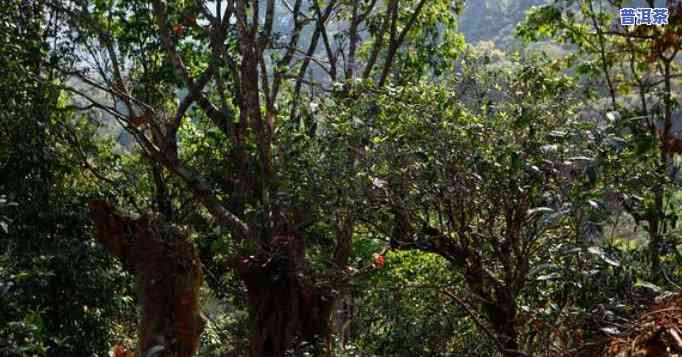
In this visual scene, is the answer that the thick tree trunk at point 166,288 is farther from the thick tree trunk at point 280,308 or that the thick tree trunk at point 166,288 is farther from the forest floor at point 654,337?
the forest floor at point 654,337

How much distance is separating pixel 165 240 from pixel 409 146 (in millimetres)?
1863

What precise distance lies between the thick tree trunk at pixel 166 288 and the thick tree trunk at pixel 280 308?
2.51 ft

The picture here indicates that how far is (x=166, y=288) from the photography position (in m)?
5.14

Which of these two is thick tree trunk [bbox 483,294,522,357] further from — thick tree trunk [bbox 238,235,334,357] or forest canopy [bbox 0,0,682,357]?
thick tree trunk [bbox 238,235,334,357]

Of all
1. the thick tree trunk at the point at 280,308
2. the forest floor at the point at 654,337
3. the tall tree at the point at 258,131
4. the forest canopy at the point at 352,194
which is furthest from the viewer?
the thick tree trunk at the point at 280,308

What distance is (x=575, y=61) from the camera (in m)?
8.97

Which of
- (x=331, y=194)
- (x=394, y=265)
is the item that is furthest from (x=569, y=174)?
(x=394, y=265)

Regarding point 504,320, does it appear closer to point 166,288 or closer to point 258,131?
point 258,131

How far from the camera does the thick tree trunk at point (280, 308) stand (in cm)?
597

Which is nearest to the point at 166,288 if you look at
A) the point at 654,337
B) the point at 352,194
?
the point at 352,194

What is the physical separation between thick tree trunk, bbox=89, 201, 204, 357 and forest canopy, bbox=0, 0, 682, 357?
16mm

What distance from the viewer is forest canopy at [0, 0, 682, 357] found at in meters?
4.31

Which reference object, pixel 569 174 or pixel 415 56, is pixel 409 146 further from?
pixel 415 56

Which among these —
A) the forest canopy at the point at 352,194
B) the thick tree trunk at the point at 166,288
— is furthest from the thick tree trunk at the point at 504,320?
the thick tree trunk at the point at 166,288
